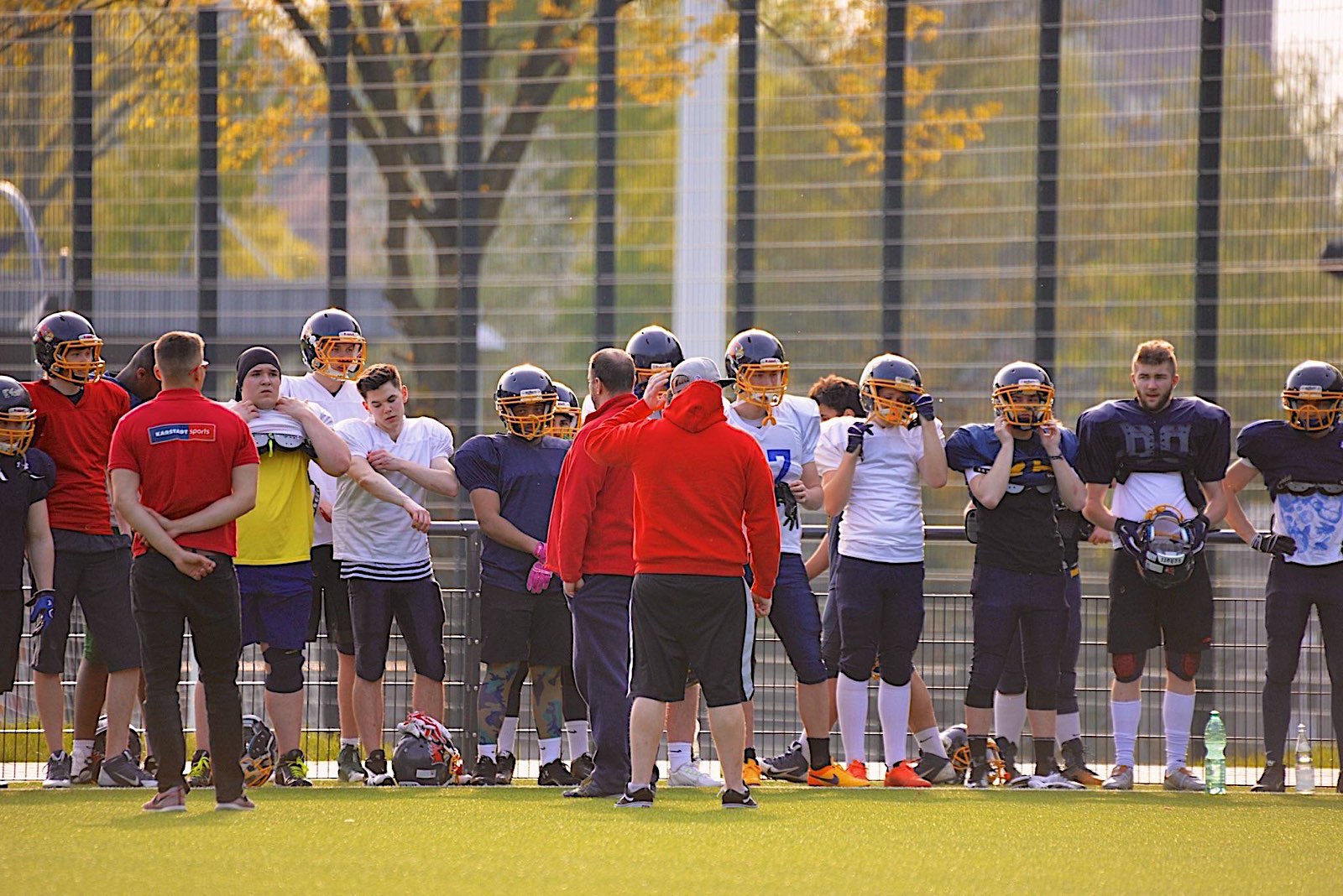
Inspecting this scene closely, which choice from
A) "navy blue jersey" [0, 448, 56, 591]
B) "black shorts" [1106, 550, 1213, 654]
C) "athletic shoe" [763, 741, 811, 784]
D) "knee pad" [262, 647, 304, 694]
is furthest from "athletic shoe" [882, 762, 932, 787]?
"navy blue jersey" [0, 448, 56, 591]

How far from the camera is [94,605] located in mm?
8266

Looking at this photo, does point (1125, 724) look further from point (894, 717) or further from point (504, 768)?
point (504, 768)

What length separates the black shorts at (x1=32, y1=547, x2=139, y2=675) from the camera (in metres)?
8.14

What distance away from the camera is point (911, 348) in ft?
41.2

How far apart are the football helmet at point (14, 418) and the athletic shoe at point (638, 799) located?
3.07m

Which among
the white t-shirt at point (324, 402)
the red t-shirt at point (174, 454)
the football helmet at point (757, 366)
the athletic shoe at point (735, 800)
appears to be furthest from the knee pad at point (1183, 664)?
the red t-shirt at point (174, 454)

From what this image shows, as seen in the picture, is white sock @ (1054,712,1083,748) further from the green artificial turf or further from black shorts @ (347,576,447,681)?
black shorts @ (347,576,447,681)

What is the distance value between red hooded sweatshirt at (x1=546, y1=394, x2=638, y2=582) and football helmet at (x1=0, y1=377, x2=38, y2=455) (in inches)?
91.8

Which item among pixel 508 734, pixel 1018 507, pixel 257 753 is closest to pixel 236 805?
pixel 257 753

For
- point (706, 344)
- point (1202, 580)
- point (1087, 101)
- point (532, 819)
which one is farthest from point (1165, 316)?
point (532, 819)

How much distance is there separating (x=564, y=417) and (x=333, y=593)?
138 centimetres

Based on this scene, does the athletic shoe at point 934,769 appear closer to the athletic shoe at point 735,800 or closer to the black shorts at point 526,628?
the athletic shoe at point 735,800

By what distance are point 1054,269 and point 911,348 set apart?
1.07 metres

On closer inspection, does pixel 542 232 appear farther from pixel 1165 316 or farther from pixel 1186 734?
pixel 1186 734
